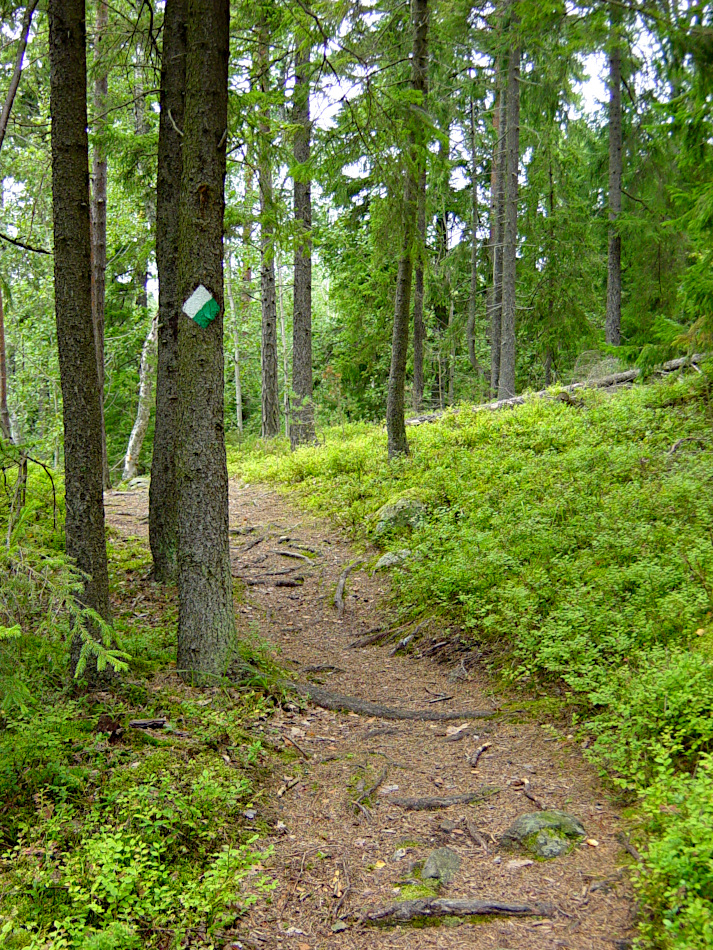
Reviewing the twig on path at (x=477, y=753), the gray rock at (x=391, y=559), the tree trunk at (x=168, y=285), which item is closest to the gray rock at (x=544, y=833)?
the twig on path at (x=477, y=753)

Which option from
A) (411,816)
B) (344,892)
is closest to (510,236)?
(411,816)

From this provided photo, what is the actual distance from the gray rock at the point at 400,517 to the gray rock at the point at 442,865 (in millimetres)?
5440

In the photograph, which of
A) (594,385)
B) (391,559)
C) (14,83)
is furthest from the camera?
(594,385)

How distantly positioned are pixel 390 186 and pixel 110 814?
6856 millimetres

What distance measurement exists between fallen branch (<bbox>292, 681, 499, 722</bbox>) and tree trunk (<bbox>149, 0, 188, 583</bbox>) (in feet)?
6.33

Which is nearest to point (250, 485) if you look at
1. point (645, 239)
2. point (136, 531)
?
point (136, 531)

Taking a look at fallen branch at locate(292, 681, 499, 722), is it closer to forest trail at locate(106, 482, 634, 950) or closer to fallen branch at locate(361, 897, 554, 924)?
forest trail at locate(106, 482, 634, 950)

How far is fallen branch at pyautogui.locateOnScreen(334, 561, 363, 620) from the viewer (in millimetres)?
7776

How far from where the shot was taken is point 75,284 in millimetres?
4465

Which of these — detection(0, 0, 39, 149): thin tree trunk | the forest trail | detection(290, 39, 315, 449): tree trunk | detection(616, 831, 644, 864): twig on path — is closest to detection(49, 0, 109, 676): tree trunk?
detection(0, 0, 39, 149): thin tree trunk

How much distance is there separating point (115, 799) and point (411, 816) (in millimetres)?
1768

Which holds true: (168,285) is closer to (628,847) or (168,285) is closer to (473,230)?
(628,847)

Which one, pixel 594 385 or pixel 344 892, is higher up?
pixel 594 385

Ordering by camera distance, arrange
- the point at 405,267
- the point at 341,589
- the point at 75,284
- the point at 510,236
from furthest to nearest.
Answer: the point at 510,236 < the point at 405,267 < the point at 341,589 < the point at 75,284
